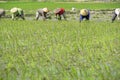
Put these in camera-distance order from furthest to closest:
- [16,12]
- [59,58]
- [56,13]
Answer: [16,12] < [56,13] < [59,58]

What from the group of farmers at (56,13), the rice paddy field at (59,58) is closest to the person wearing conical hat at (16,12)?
the group of farmers at (56,13)

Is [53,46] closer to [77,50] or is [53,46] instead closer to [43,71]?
[77,50]

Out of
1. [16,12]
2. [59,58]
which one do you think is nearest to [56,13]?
[16,12]

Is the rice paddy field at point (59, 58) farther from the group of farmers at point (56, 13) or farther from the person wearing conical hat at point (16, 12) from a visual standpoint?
the person wearing conical hat at point (16, 12)

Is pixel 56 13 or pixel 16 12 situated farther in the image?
pixel 16 12

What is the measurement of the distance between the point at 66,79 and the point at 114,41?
3.69m

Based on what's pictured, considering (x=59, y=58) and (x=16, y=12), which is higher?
(x=59, y=58)

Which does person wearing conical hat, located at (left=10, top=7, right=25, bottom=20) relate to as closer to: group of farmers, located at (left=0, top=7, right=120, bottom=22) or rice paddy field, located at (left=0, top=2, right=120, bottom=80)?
group of farmers, located at (left=0, top=7, right=120, bottom=22)

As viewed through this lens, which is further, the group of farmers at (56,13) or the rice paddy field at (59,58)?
the group of farmers at (56,13)

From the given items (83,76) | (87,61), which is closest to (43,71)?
(83,76)

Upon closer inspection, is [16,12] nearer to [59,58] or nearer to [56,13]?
[56,13]

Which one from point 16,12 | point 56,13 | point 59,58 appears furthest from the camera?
point 16,12

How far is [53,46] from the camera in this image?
6930 millimetres

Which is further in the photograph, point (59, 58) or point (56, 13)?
point (56, 13)
